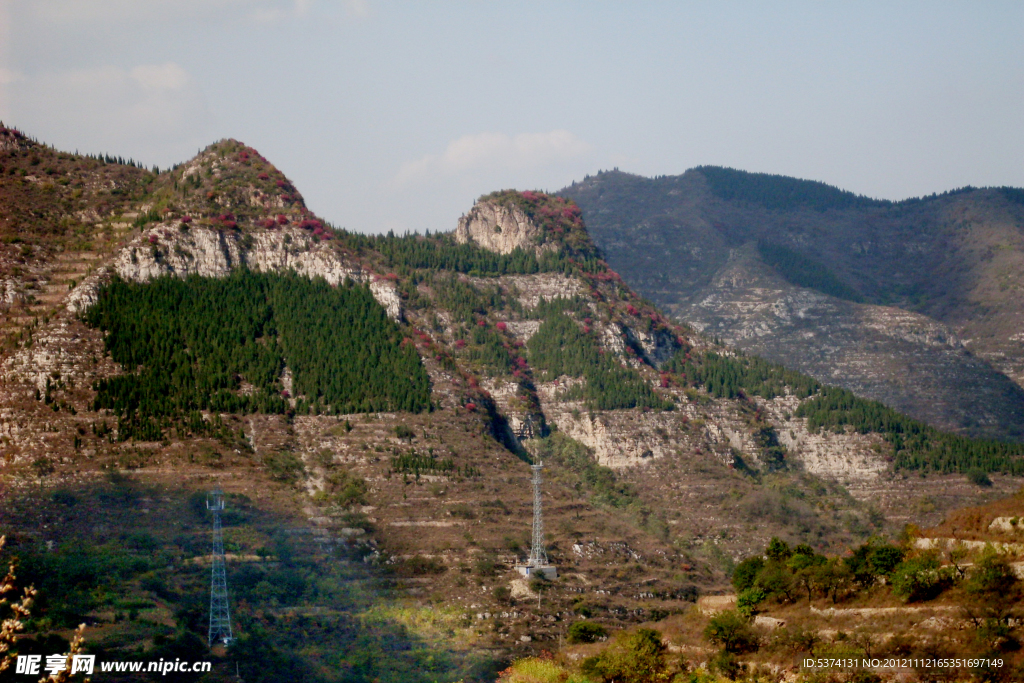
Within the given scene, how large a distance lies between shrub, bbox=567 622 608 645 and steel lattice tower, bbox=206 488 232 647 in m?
25.1

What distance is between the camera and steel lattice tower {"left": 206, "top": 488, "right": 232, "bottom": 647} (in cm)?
9361

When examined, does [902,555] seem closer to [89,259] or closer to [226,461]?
[226,461]

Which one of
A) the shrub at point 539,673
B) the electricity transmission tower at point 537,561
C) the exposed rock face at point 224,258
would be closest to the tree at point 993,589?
the shrub at point 539,673

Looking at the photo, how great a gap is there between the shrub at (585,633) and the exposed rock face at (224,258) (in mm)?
66208

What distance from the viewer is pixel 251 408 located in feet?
443

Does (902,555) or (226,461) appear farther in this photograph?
(226,461)

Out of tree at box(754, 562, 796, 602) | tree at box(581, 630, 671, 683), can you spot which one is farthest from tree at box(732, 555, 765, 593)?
tree at box(581, 630, 671, 683)

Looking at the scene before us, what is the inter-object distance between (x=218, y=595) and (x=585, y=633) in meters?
27.1

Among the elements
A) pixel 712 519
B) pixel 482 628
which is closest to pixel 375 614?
pixel 482 628

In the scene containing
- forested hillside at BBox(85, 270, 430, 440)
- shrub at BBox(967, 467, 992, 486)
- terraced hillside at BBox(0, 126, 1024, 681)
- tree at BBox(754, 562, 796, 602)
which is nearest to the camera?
tree at BBox(754, 562, 796, 602)

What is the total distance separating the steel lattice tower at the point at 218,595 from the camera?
9361 cm

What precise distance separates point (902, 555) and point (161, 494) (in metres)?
61.9

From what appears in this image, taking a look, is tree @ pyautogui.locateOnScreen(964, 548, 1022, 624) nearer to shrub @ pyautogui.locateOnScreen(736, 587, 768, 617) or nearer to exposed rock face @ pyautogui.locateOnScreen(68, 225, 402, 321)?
shrub @ pyautogui.locateOnScreen(736, 587, 768, 617)

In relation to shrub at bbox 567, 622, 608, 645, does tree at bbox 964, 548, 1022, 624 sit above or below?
above
